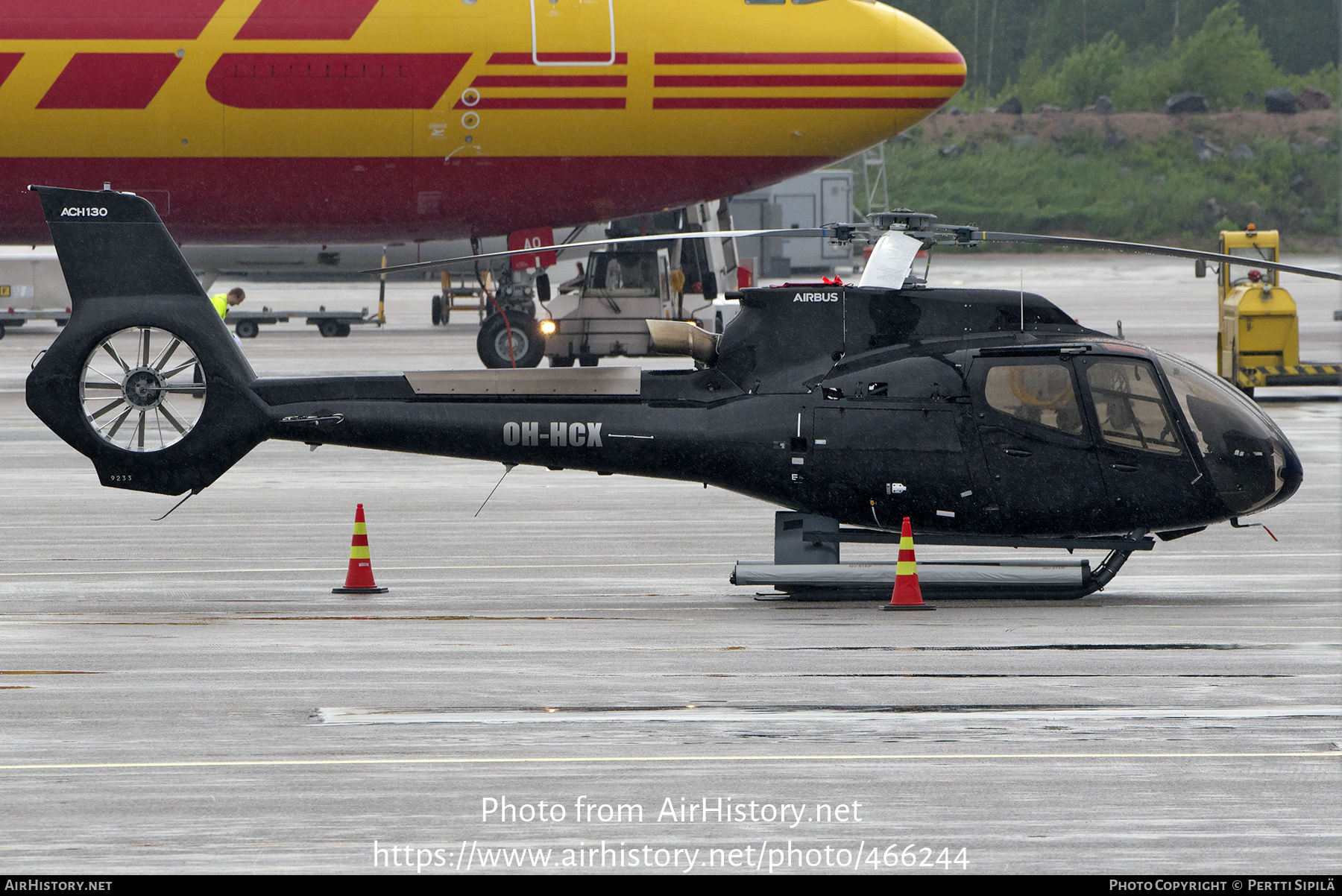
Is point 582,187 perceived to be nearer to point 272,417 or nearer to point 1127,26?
point 272,417

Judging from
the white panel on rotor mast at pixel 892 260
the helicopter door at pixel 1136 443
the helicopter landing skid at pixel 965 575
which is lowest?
the helicopter landing skid at pixel 965 575

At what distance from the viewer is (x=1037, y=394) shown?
11242 millimetres

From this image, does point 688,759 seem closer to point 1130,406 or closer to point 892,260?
point 1130,406

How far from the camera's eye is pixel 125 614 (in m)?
10.9

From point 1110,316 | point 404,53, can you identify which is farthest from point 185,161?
point 1110,316

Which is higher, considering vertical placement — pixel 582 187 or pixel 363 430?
pixel 582 187

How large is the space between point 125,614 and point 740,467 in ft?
13.7

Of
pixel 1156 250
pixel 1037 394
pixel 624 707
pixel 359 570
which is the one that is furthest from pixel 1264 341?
pixel 624 707

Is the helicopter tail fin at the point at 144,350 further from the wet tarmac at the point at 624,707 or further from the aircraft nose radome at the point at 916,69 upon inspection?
the aircraft nose radome at the point at 916,69

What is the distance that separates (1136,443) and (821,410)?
2.09 meters

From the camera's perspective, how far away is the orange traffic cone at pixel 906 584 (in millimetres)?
10969

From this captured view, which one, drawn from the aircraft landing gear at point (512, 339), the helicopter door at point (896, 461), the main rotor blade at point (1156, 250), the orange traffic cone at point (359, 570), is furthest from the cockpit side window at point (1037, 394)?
the aircraft landing gear at point (512, 339)

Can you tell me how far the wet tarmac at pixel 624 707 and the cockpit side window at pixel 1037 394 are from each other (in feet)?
4.08

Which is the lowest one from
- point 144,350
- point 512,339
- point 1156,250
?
point 512,339
